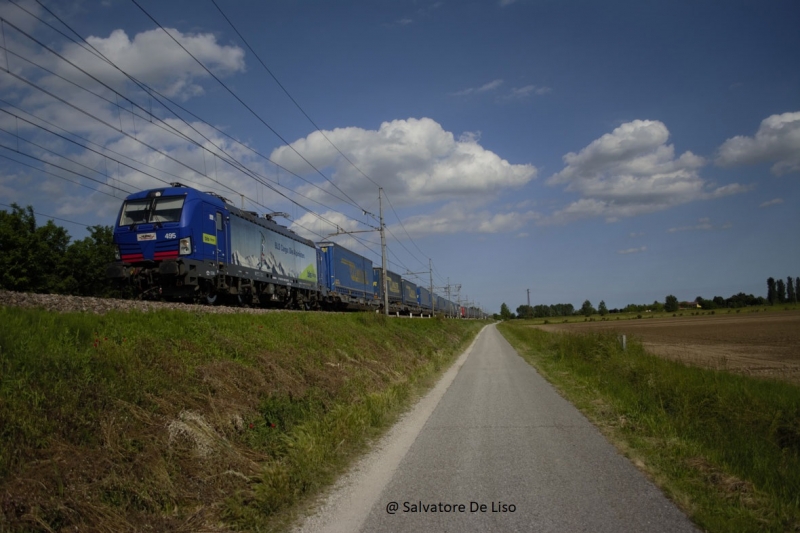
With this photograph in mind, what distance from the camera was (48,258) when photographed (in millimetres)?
45812

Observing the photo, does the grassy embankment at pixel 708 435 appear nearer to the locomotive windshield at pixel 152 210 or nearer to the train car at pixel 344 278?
the locomotive windshield at pixel 152 210

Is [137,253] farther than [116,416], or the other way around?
[137,253]

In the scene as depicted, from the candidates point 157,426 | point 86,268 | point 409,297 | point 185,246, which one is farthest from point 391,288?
point 157,426

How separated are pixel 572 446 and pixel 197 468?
495cm

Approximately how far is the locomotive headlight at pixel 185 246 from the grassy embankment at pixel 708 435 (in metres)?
11.4

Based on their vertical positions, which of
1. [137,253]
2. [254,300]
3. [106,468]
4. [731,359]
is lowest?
[731,359]

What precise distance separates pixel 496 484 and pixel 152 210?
1377cm

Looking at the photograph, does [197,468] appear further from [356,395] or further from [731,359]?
[731,359]

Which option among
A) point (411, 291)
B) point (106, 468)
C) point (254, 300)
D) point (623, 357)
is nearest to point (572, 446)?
point (106, 468)

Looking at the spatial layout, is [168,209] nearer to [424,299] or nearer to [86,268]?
[86,268]

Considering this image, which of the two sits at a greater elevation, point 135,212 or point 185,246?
point 135,212

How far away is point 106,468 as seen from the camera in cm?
480

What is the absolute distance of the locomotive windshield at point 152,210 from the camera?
15.5m

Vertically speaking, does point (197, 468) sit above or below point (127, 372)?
below
